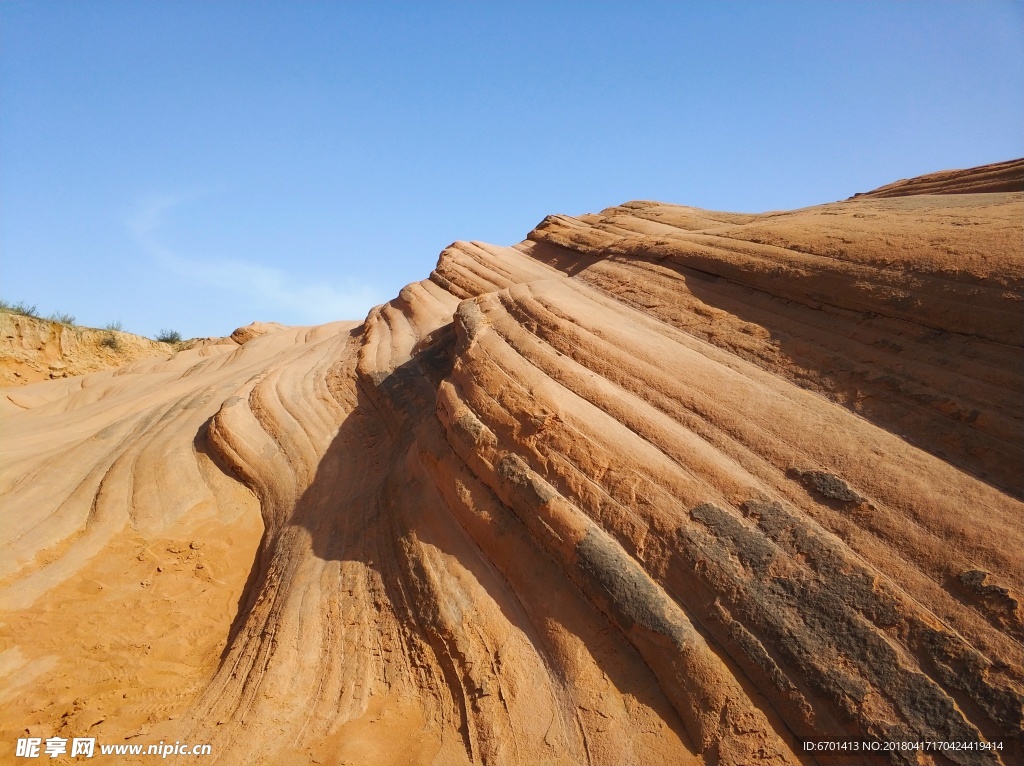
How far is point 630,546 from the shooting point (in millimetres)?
4102

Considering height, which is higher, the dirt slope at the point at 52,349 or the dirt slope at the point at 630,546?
the dirt slope at the point at 52,349

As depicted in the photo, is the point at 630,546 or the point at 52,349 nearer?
the point at 630,546

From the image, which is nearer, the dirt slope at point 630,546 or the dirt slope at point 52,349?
the dirt slope at point 630,546

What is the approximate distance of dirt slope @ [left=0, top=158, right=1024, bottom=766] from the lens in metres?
3.38

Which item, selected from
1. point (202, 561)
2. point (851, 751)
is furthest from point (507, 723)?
point (202, 561)

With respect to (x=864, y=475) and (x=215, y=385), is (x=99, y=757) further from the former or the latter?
(x=215, y=385)

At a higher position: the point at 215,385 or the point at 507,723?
the point at 215,385

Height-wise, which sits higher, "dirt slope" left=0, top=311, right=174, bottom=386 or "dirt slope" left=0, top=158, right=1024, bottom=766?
"dirt slope" left=0, top=311, right=174, bottom=386

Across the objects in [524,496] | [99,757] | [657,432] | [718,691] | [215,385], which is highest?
[215,385]

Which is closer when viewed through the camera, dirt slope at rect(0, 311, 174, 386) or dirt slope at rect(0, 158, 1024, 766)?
dirt slope at rect(0, 158, 1024, 766)

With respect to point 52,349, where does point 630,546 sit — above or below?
below

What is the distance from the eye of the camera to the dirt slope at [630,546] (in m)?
3.38

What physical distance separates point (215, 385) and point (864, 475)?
10000mm

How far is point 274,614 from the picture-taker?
5.23m
